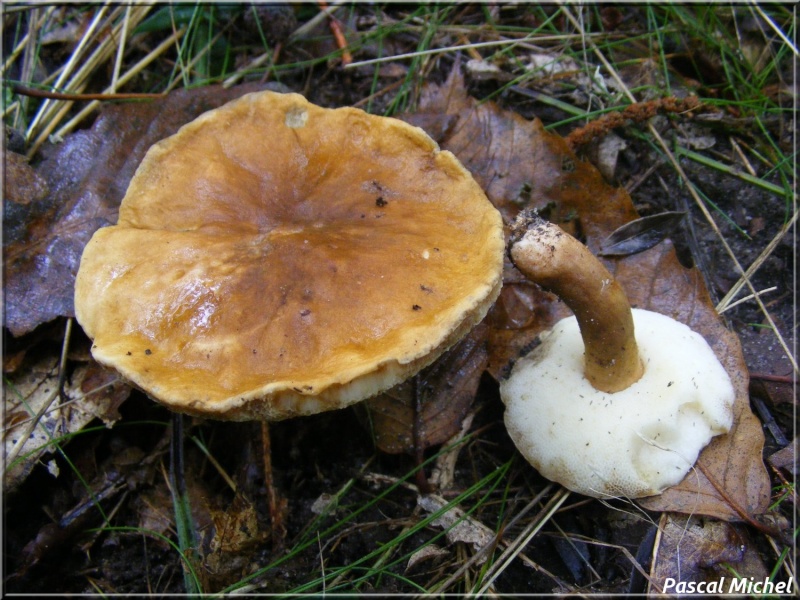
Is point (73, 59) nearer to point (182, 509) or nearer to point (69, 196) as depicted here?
point (69, 196)

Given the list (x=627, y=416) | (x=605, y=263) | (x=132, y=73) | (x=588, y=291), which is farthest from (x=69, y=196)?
(x=627, y=416)

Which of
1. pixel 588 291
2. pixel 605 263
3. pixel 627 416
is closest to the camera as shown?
pixel 588 291

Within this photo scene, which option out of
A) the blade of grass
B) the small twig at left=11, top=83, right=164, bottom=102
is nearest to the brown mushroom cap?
the blade of grass

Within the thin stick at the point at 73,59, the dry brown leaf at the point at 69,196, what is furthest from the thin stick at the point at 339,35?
the thin stick at the point at 73,59

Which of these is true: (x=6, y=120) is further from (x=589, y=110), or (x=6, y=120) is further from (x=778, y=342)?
(x=778, y=342)

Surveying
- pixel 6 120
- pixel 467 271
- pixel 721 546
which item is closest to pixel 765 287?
pixel 721 546

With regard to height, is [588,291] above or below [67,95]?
below
